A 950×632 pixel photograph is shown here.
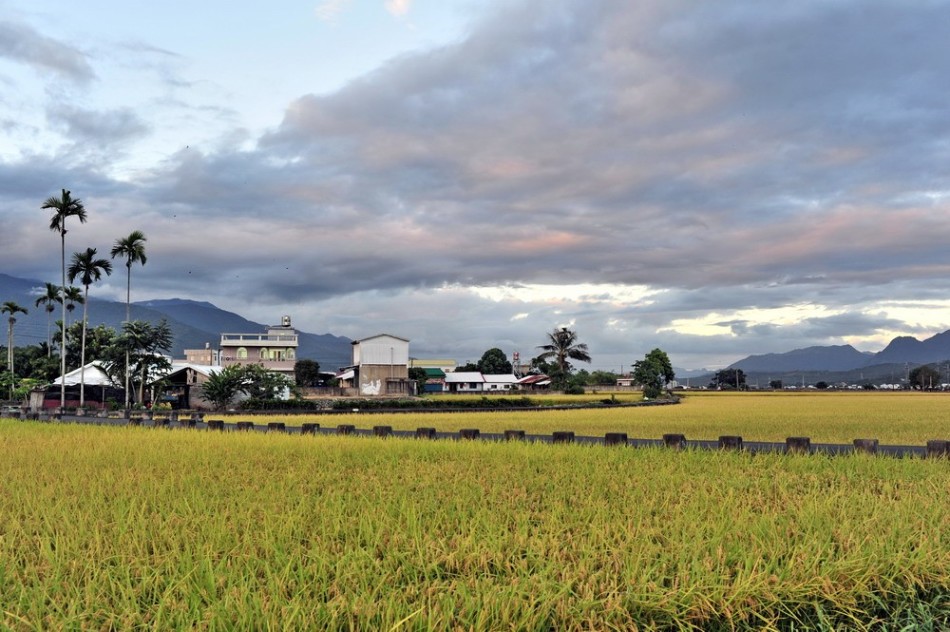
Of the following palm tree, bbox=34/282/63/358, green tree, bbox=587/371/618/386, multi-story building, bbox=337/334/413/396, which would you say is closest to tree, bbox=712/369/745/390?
green tree, bbox=587/371/618/386

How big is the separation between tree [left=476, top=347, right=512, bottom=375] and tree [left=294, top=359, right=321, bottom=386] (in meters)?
40.6

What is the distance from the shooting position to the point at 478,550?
207 inches

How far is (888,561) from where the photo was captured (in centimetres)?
540

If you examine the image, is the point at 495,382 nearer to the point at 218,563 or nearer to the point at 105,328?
the point at 105,328

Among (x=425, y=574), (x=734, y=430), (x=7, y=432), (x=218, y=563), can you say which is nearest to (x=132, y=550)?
(x=218, y=563)

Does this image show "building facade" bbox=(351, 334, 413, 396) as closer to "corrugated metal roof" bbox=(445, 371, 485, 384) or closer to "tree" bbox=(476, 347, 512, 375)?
"corrugated metal roof" bbox=(445, 371, 485, 384)

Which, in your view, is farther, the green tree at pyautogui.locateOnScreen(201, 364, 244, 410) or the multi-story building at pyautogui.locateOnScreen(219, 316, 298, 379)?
the multi-story building at pyautogui.locateOnScreen(219, 316, 298, 379)

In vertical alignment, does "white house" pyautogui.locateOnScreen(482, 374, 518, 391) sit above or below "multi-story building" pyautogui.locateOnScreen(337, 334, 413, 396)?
below

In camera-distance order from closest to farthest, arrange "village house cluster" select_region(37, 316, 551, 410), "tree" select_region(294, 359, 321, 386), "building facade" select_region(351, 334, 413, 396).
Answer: "village house cluster" select_region(37, 316, 551, 410) < "building facade" select_region(351, 334, 413, 396) < "tree" select_region(294, 359, 321, 386)

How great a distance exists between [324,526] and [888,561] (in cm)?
448

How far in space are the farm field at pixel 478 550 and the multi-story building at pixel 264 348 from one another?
80895 mm

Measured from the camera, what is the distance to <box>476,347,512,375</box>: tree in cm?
13462

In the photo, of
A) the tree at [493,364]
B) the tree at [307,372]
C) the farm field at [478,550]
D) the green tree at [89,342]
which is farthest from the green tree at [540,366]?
the farm field at [478,550]

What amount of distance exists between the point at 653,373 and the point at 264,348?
4786cm
